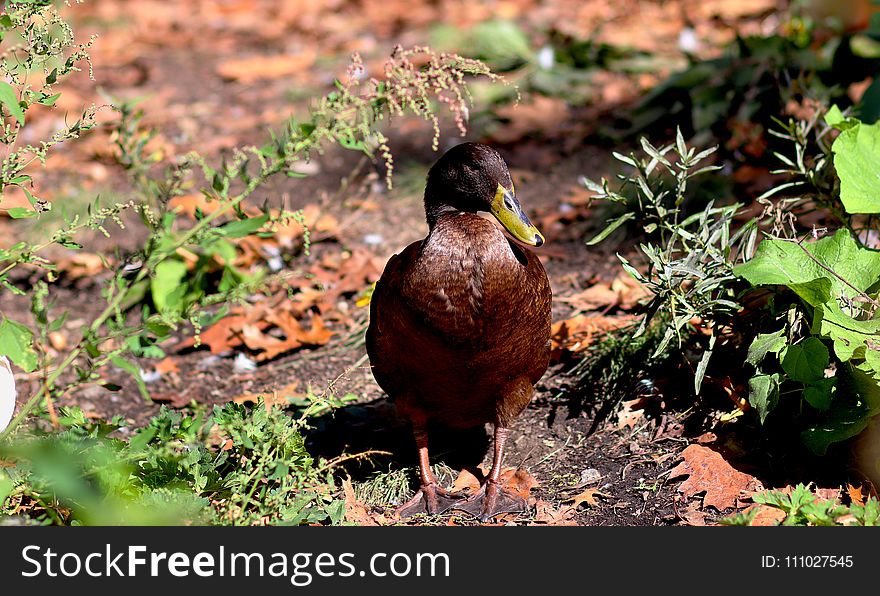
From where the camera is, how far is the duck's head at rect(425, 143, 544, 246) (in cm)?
332

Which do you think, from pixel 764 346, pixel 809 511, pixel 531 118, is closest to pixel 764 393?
pixel 764 346

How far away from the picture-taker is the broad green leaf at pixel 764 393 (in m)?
3.11

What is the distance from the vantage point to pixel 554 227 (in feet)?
17.5

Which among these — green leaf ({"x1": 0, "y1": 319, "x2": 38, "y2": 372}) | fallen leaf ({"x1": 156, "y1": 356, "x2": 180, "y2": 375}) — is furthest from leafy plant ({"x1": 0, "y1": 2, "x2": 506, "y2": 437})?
fallen leaf ({"x1": 156, "y1": 356, "x2": 180, "y2": 375})

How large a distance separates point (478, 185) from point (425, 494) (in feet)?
3.45

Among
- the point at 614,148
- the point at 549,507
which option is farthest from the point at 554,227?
the point at 549,507

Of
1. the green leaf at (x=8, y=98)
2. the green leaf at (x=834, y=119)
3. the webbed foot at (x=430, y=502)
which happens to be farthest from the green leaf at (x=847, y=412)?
the green leaf at (x=8, y=98)

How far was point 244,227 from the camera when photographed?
3.56 meters

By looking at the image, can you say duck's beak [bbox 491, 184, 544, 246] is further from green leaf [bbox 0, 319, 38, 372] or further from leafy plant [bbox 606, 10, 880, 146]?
leafy plant [bbox 606, 10, 880, 146]

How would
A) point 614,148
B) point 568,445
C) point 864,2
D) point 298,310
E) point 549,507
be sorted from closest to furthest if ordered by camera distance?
1. point 549,507
2. point 568,445
3. point 298,310
4. point 614,148
5. point 864,2

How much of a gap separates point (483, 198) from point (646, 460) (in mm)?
1059

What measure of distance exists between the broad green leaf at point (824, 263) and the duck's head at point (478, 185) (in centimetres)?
74

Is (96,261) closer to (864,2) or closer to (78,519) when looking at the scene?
(78,519)

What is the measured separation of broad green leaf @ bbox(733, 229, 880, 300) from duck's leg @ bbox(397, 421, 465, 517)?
119 cm
